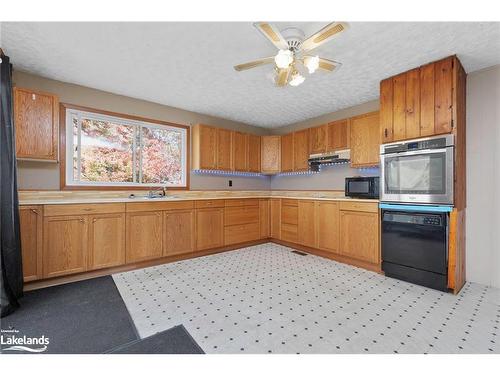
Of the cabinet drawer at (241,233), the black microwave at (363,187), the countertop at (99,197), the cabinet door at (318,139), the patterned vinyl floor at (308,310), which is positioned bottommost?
the patterned vinyl floor at (308,310)

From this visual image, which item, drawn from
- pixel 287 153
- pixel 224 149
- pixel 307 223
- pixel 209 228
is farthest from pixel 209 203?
pixel 287 153

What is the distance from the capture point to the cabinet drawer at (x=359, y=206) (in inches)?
123

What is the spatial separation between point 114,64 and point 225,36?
139 cm

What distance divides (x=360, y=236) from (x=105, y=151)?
12.9 feet

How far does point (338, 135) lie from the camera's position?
13.0ft

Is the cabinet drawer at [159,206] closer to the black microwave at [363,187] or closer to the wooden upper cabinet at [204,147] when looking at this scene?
the wooden upper cabinet at [204,147]

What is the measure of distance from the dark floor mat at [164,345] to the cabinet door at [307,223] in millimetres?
2683

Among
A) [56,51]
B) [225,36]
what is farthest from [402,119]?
[56,51]

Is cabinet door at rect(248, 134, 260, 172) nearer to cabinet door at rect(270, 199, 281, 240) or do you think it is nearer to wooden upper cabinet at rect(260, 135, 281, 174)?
wooden upper cabinet at rect(260, 135, 281, 174)

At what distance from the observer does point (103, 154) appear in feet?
11.4

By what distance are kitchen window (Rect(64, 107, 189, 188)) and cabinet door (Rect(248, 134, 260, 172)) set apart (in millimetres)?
1344

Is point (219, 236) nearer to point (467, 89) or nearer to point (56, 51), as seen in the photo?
point (56, 51)

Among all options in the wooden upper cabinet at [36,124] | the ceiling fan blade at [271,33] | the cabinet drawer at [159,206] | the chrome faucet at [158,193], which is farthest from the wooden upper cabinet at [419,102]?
the wooden upper cabinet at [36,124]

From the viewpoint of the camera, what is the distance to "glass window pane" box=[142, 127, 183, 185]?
3.87m
